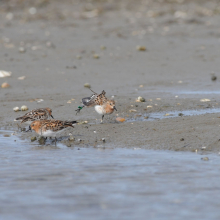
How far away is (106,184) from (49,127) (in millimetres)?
2714

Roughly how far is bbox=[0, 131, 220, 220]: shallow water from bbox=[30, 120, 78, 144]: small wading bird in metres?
0.45

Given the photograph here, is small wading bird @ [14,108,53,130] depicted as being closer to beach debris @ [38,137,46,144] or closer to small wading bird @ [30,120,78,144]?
small wading bird @ [30,120,78,144]

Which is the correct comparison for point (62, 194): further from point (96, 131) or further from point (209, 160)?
point (96, 131)

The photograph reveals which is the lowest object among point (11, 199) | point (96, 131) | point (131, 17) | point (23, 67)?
point (11, 199)

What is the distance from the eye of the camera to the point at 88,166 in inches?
287

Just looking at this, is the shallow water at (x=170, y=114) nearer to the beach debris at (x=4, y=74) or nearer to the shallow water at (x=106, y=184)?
the shallow water at (x=106, y=184)

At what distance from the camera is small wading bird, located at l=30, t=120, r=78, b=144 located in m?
8.84

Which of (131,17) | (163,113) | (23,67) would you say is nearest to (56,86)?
(23,67)

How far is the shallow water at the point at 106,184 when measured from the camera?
17.8 ft

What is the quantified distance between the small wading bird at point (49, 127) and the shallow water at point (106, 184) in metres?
0.45

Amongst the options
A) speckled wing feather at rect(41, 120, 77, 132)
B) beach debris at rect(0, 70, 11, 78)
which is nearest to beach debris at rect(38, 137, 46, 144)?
speckled wing feather at rect(41, 120, 77, 132)

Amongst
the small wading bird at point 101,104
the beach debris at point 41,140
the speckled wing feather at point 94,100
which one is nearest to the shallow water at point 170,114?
the small wading bird at point 101,104

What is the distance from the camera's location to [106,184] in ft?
21.0

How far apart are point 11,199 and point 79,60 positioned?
10.5 meters
